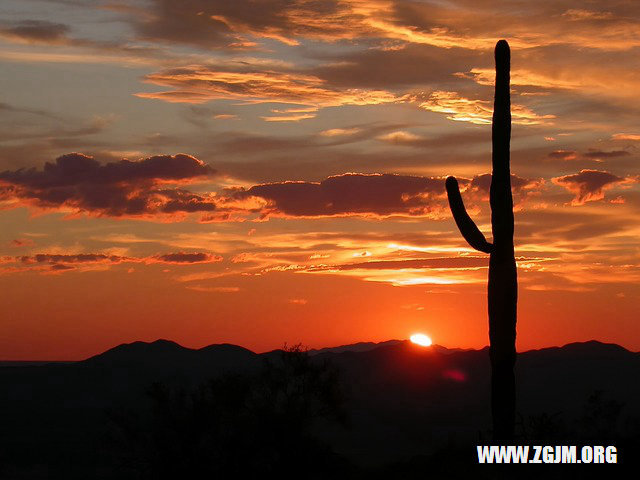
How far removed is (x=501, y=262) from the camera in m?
25.4

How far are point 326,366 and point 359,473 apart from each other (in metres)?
5.43

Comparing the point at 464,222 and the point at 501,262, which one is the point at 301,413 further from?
the point at 501,262

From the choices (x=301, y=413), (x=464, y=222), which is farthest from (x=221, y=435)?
(x=464, y=222)

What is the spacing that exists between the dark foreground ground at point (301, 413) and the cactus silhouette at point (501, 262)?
6.05 feet

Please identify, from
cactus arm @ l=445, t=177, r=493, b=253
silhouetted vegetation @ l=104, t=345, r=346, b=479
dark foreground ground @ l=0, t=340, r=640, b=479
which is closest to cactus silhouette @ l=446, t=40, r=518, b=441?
cactus arm @ l=445, t=177, r=493, b=253

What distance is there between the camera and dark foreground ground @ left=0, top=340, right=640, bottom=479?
106 ft

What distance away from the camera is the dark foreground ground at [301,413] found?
32.3m

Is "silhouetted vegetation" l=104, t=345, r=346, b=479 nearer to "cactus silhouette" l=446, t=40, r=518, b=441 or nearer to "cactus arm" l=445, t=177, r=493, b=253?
"cactus silhouette" l=446, t=40, r=518, b=441

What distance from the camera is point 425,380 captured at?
126 m

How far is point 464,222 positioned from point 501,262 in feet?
5.19

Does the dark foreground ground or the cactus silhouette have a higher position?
the cactus silhouette

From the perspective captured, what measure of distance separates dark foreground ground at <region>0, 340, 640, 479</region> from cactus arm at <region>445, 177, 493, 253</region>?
5341mm

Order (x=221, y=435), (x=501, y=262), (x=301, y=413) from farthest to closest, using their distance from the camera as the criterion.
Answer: (x=301, y=413), (x=221, y=435), (x=501, y=262)

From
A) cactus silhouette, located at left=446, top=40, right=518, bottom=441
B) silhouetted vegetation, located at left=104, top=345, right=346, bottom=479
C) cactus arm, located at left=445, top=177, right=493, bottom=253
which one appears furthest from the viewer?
silhouetted vegetation, located at left=104, top=345, right=346, bottom=479
